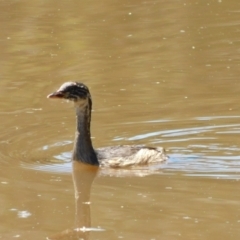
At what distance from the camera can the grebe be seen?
11594 mm

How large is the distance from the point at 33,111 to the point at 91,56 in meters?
3.56

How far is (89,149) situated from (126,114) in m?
1.94

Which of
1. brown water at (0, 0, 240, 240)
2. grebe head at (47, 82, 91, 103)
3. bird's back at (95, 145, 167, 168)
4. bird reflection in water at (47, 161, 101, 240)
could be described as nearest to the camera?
bird reflection in water at (47, 161, 101, 240)

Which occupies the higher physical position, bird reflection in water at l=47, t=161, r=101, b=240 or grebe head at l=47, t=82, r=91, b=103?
grebe head at l=47, t=82, r=91, b=103

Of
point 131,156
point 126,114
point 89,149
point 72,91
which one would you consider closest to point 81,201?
point 131,156

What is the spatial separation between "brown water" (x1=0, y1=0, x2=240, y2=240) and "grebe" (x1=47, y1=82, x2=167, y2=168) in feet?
0.66

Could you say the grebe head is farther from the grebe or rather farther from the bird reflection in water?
the bird reflection in water

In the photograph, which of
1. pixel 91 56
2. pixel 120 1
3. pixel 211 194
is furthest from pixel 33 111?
pixel 120 1

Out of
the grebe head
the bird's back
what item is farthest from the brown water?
the grebe head

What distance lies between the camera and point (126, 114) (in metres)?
13.7

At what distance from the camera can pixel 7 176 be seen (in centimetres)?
1105

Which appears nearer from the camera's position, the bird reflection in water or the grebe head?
the bird reflection in water

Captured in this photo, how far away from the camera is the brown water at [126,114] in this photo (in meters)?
9.37

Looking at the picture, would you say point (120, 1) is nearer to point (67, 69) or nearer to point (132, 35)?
point (132, 35)
